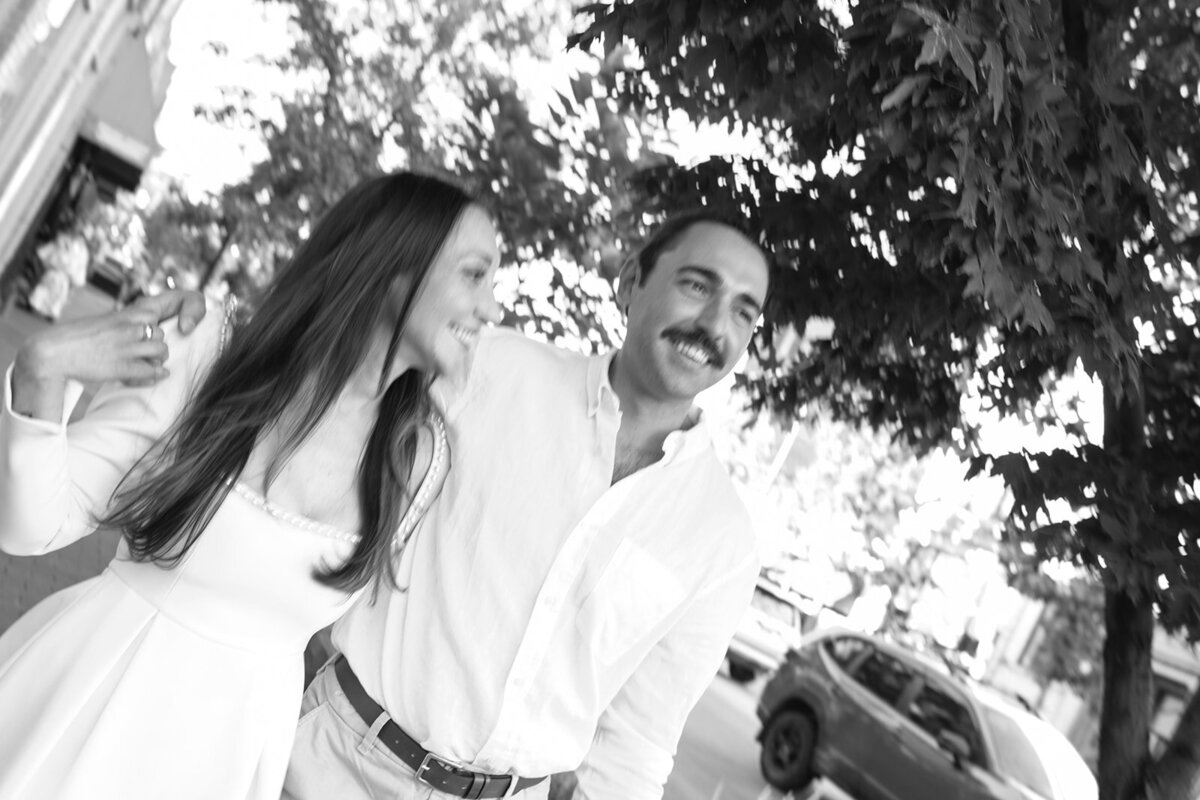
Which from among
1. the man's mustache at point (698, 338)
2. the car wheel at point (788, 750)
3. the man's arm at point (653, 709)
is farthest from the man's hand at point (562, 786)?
the car wheel at point (788, 750)

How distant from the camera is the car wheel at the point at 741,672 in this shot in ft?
64.5

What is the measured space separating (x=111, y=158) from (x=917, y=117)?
17980 millimetres

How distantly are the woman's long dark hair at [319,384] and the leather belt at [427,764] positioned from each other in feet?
0.91

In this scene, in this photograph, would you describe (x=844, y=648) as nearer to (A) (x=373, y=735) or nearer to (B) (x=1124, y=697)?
(B) (x=1124, y=697)

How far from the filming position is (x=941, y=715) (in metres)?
10.3

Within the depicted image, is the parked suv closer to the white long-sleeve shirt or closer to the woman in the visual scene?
the white long-sleeve shirt

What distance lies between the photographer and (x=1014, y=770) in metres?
9.47

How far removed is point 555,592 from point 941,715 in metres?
8.82

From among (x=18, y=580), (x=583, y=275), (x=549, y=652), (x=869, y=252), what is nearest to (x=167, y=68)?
(x=18, y=580)

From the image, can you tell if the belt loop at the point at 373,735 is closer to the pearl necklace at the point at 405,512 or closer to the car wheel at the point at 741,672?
the pearl necklace at the point at 405,512

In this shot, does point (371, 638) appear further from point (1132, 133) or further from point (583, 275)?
point (583, 275)

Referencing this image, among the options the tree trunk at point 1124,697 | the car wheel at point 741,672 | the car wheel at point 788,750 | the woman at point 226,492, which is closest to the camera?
the woman at point 226,492

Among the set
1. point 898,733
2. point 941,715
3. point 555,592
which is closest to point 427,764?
point 555,592

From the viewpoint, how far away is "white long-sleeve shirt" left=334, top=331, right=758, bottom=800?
2340mm
